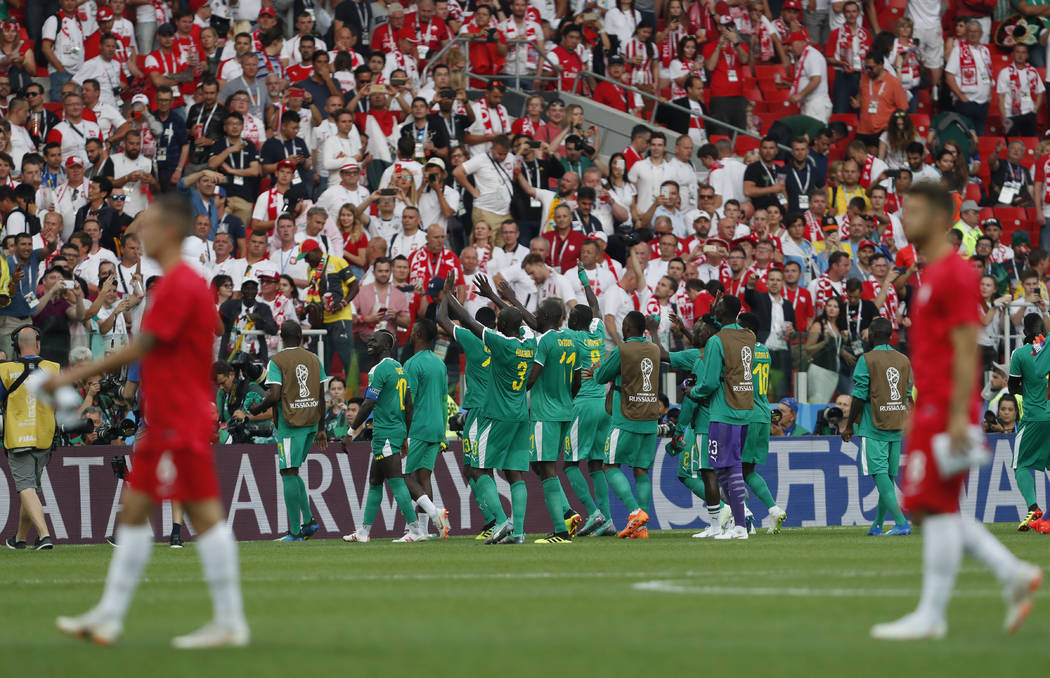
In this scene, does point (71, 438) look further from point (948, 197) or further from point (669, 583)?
point (948, 197)

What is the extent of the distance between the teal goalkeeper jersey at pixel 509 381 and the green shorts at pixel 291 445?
2.72 metres

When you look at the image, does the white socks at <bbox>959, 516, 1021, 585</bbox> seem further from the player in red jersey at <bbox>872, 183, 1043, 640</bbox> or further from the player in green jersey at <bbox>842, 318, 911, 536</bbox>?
the player in green jersey at <bbox>842, 318, 911, 536</bbox>

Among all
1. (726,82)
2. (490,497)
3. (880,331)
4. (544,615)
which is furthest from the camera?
(726,82)

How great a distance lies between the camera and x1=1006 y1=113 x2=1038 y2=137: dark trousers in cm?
2865

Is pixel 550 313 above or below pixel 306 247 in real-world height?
below

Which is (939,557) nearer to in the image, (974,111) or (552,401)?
(552,401)

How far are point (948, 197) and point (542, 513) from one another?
12.7 m

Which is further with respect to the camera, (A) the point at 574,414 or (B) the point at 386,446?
(A) the point at 574,414

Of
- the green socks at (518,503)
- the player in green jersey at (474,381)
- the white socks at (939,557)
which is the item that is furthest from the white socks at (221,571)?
the green socks at (518,503)

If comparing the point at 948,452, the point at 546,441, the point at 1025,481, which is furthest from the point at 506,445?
the point at 948,452

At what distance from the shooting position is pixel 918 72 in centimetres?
2877

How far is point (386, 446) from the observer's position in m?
18.0

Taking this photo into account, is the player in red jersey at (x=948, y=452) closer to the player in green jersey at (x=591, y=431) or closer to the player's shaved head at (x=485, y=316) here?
the player in green jersey at (x=591, y=431)

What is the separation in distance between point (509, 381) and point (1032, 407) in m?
5.93
